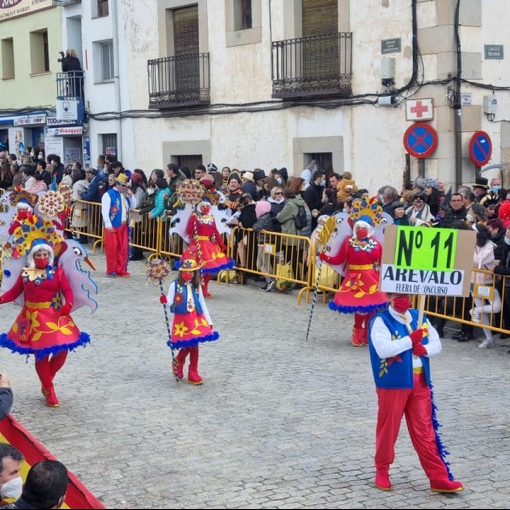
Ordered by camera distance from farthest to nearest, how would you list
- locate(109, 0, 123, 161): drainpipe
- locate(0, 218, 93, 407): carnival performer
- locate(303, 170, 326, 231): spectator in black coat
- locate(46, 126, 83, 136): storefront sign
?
1. locate(46, 126, 83, 136): storefront sign
2. locate(109, 0, 123, 161): drainpipe
3. locate(303, 170, 326, 231): spectator in black coat
4. locate(0, 218, 93, 407): carnival performer

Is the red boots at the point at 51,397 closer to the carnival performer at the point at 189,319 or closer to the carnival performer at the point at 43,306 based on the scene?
the carnival performer at the point at 43,306

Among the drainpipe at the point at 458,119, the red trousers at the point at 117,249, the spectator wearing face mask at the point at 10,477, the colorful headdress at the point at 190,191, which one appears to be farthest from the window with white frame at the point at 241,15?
the spectator wearing face mask at the point at 10,477

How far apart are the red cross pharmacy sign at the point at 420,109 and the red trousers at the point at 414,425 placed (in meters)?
10.5

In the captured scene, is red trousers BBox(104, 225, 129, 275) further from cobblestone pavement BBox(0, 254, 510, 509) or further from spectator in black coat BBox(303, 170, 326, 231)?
cobblestone pavement BBox(0, 254, 510, 509)

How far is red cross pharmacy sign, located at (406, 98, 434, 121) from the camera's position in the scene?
17.6 m

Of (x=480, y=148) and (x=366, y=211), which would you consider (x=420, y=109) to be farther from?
(x=366, y=211)

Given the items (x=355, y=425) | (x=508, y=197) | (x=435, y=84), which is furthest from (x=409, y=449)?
(x=435, y=84)

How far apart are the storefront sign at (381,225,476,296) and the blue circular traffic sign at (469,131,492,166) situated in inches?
392

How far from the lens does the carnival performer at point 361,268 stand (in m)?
12.3

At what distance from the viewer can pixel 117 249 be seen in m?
17.8

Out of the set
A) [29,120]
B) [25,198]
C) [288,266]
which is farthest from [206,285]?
[29,120]

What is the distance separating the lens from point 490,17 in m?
17.9

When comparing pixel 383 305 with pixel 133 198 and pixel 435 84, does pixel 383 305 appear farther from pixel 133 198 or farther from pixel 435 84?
pixel 133 198

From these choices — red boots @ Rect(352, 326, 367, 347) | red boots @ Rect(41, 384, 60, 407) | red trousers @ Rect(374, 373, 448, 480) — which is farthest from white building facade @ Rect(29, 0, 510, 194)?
red trousers @ Rect(374, 373, 448, 480)
